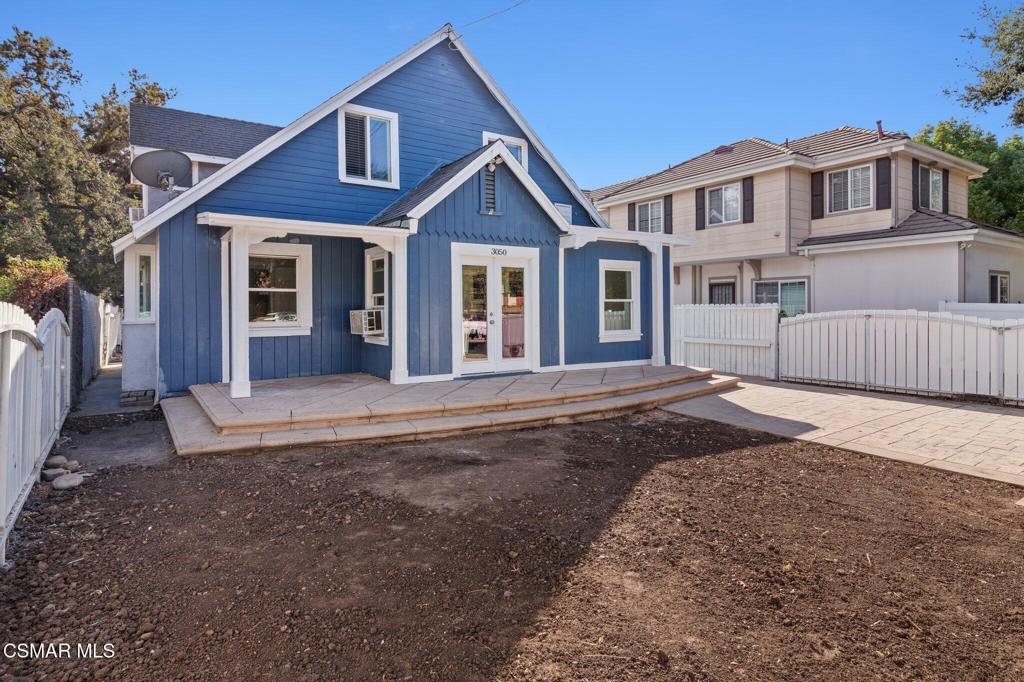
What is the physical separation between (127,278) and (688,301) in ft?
53.7

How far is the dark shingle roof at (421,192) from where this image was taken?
8852 millimetres

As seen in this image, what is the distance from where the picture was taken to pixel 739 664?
2350 mm

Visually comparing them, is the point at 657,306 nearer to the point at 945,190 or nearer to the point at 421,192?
the point at 421,192

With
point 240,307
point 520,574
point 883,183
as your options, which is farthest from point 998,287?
point 240,307

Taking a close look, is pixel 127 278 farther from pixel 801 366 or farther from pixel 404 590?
pixel 801 366

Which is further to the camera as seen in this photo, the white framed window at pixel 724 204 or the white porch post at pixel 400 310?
the white framed window at pixel 724 204

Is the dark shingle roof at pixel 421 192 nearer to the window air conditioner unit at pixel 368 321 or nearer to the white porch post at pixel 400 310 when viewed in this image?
the white porch post at pixel 400 310

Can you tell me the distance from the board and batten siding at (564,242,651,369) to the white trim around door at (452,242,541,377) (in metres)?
0.74

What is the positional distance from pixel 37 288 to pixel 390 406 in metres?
7.57

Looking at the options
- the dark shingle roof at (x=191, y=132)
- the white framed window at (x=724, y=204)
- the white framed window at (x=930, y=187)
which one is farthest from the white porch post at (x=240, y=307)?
the white framed window at (x=930, y=187)

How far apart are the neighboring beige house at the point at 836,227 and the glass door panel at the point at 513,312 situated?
10.0m

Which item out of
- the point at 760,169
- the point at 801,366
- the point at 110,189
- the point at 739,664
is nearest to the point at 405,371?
the point at 739,664

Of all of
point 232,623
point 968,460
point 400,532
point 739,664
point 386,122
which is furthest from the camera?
point 386,122

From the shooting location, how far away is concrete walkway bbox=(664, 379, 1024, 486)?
5.66 m
